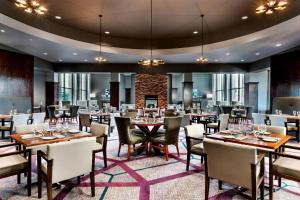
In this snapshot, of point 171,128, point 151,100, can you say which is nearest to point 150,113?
point 171,128

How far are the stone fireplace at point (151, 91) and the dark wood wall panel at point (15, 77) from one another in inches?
236

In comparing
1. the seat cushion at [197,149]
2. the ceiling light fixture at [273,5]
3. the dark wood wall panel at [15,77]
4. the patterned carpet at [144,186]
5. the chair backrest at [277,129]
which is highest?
the ceiling light fixture at [273,5]

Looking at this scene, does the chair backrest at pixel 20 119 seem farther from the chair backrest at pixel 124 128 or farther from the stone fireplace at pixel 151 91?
the stone fireplace at pixel 151 91

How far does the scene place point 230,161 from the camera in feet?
7.16

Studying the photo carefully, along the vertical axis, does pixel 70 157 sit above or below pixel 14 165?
above

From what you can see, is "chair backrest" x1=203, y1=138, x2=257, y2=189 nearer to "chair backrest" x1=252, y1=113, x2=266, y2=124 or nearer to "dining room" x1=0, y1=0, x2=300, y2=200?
"dining room" x1=0, y1=0, x2=300, y2=200

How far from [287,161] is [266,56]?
25.9 ft

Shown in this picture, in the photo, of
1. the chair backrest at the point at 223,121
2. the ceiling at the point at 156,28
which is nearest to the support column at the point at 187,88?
the ceiling at the point at 156,28

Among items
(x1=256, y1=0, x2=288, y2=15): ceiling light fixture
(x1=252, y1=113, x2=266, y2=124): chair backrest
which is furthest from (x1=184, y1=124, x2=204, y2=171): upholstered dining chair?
(x1=252, y1=113, x2=266, y2=124): chair backrest

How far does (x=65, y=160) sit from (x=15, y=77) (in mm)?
7919

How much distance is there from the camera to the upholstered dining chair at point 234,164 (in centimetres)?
206

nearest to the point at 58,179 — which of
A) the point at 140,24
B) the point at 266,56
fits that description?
the point at 140,24

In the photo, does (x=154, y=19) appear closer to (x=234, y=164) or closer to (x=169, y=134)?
(x=169, y=134)

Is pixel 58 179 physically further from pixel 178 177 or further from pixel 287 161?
pixel 287 161
